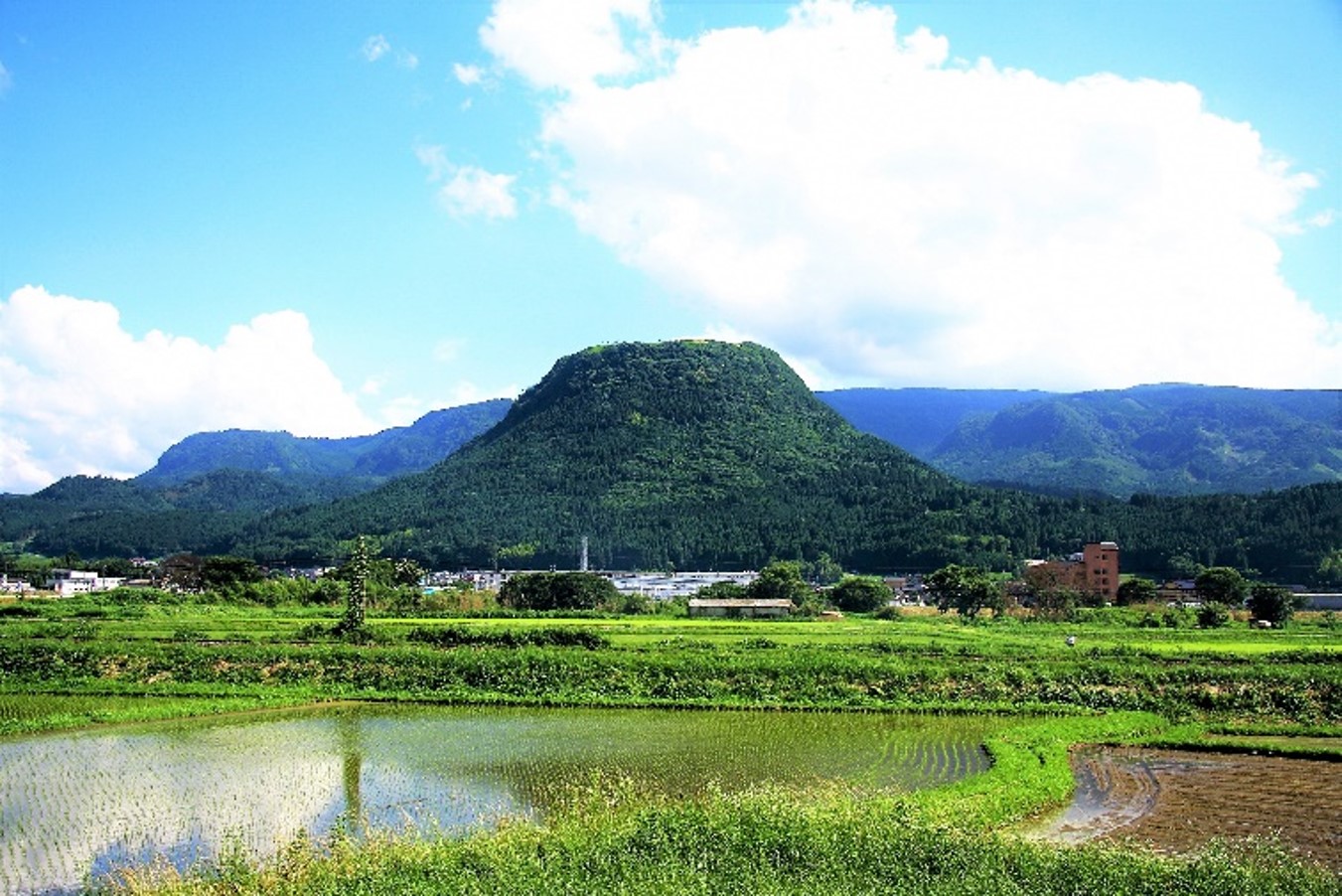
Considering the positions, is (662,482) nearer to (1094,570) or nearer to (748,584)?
(748,584)

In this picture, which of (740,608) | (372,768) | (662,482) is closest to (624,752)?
(372,768)

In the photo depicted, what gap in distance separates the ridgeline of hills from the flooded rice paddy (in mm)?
85801

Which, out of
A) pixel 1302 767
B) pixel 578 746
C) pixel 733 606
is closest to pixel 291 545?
pixel 733 606

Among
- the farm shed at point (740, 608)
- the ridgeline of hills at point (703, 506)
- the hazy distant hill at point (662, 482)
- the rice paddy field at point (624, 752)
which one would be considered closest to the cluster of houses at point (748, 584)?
the farm shed at point (740, 608)

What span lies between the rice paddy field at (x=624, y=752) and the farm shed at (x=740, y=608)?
54.4 ft

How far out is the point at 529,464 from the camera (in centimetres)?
15075

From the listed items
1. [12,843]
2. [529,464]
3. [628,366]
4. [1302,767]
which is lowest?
[1302,767]

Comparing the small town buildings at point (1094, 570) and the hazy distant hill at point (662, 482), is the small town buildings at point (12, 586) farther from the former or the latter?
the small town buildings at point (1094, 570)

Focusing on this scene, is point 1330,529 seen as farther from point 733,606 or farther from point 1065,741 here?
point 1065,741

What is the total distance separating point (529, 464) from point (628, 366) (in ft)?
92.8

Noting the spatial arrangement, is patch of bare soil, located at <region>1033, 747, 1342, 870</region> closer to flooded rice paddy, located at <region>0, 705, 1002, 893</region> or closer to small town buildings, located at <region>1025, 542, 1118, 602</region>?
flooded rice paddy, located at <region>0, 705, 1002, 893</region>

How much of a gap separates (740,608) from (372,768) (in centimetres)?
5116

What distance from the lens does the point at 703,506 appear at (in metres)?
133

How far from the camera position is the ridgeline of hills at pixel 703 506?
114375mm
